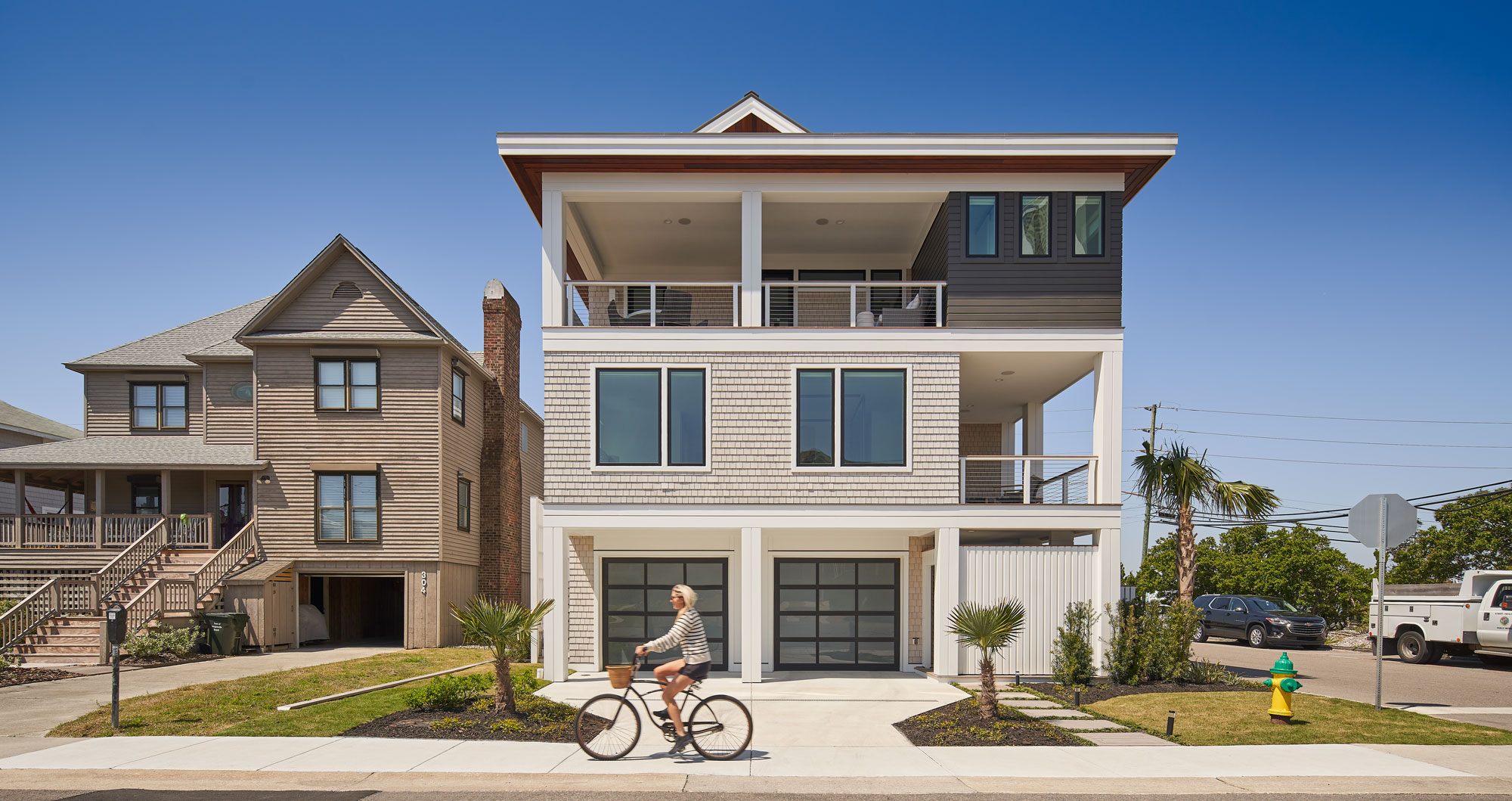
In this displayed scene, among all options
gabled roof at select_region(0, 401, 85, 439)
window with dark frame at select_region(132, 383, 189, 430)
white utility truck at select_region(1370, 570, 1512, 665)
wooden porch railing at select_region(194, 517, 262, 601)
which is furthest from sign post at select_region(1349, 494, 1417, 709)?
Result: gabled roof at select_region(0, 401, 85, 439)

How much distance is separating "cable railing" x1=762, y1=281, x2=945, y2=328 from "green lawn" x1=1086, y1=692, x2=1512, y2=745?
7.08 m

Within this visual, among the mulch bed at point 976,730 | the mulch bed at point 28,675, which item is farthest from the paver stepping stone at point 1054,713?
the mulch bed at point 28,675

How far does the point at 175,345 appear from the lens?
2714 centimetres

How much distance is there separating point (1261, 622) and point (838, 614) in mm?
16211

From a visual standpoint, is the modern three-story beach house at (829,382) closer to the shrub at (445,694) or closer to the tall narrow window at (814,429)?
the tall narrow window at (814,429)

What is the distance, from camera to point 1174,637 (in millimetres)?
15016

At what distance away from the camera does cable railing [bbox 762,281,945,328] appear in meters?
16.8

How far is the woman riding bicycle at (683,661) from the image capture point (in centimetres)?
912

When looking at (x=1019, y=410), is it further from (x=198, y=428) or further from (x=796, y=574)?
(x=198, y=428)

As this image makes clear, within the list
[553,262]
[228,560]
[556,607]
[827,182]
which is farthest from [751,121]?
[228,560]

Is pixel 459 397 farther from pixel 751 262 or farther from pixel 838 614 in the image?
pixel 838 614

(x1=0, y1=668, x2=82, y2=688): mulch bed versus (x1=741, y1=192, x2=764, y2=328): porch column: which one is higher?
(x1=741, y1=192, x2=764, y2=328): porch column

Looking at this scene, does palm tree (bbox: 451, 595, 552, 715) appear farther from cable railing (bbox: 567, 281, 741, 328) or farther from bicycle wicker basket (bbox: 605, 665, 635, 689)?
cable railing (bbox: 567, 281, 741, 328)

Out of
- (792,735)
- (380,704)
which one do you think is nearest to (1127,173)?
(792,735)
